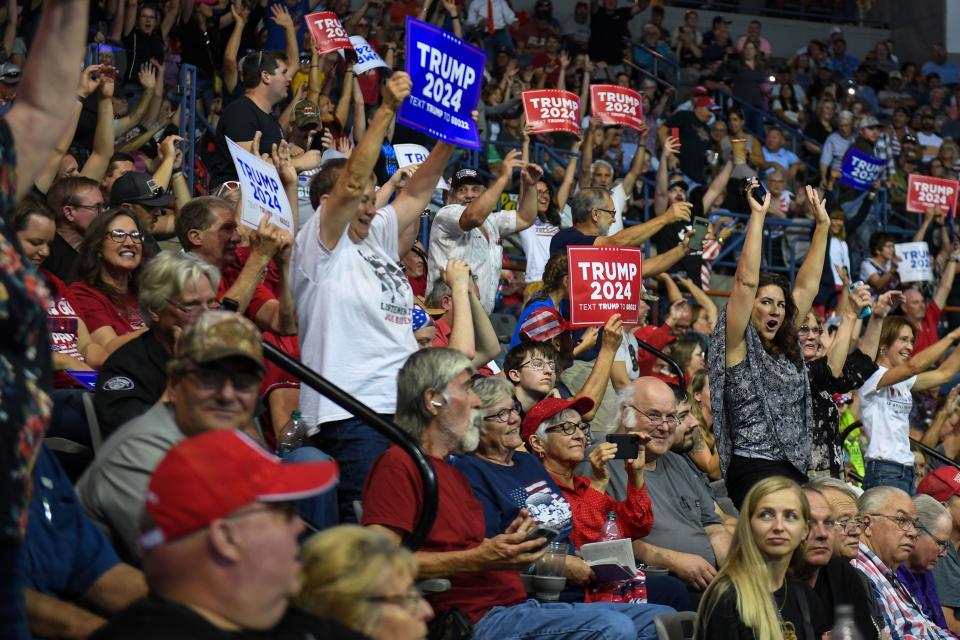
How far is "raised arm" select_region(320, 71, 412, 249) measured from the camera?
503cm

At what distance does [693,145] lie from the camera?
14.2 m

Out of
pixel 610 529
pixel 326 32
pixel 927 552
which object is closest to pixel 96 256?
pixel 610 529

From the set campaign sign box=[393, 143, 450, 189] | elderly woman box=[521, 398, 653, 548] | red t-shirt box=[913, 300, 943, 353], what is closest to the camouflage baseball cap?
elderly woman box=[521, 398, 653, 548]

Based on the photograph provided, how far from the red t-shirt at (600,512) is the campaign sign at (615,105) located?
6.13 metres

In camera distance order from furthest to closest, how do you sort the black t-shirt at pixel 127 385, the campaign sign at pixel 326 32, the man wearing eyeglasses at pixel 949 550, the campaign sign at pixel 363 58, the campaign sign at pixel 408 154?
the campaign sign at pixel 363 58 → the campaign sign at pixel 326 32 → the campaign sign at pixel 408 154 → the man wearing eyeglasses at pixel 949 550 → the black t-shirt at pixel 127 385

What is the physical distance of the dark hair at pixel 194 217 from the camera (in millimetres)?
5391

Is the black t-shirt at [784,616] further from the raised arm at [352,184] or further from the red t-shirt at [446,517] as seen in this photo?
the raised arm at [352,184]

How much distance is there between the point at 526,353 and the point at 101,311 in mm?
2004

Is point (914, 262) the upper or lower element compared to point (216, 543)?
lower

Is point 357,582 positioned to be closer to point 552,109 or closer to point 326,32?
point 326,32

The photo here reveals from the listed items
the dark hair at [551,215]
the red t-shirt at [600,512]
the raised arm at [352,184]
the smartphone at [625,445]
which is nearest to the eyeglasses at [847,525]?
the red t-shirt at [600,512]

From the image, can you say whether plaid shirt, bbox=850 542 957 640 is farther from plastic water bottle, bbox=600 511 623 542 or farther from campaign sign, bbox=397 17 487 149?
campaign sign, bbox=397 17 487 149

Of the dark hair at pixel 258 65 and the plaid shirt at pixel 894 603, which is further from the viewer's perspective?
the dark hair at pixel 258 65

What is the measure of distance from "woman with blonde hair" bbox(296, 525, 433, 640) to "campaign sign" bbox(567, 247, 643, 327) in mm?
4175
